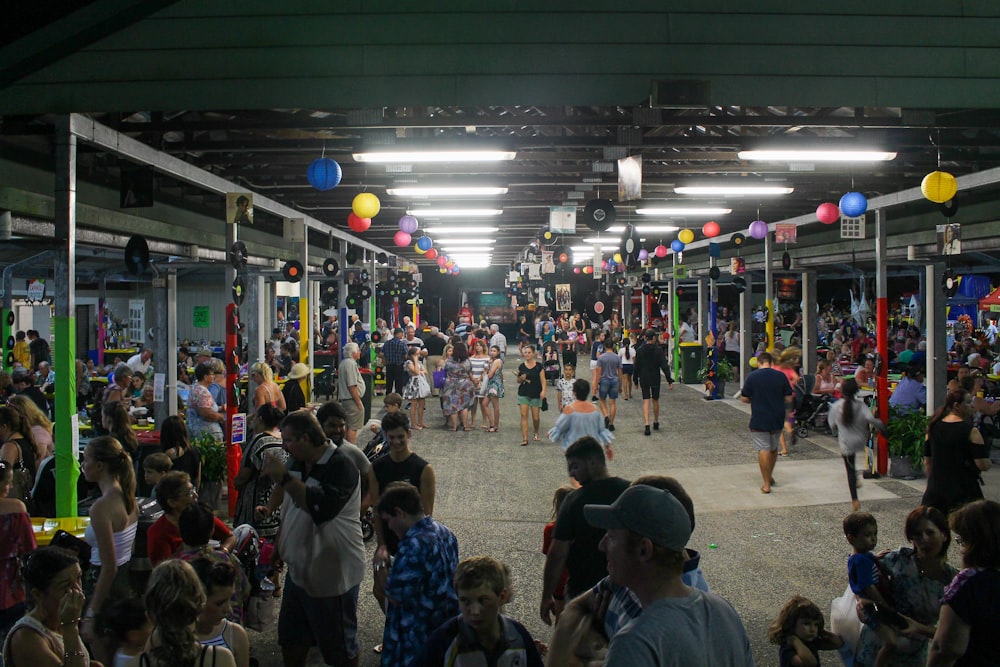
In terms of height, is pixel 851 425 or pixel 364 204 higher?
pixel 364 204

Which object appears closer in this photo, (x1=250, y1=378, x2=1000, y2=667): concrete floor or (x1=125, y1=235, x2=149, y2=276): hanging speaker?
(x1=250, y1=378, x2=1000, y2=667): concrete floor

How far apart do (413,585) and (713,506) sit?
6.12 m

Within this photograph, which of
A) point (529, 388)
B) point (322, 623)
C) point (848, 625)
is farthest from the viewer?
point (529, 388)

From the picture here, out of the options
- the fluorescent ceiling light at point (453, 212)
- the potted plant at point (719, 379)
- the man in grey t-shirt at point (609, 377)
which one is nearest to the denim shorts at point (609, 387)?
the man in grey t-shirt at point (609, 377)

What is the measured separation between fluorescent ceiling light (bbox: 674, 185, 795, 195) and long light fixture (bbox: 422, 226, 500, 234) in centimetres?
671

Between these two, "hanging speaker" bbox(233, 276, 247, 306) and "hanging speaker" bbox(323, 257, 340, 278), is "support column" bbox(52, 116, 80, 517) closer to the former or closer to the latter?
"hanging speaker" bbox(233, 276, 247, 306)

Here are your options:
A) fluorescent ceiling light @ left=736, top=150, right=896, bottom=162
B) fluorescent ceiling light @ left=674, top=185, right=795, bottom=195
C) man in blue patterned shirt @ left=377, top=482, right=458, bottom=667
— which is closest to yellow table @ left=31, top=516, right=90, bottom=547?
man in blue patterned shirt @ left=377, top=482, right=458, bottom=667

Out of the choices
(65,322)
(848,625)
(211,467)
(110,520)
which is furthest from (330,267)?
(848,625)

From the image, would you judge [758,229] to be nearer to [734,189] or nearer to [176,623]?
[734,189]

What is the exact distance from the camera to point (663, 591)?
2145mm

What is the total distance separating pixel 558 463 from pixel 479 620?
27.6 feet

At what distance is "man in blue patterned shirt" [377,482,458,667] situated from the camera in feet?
12.3

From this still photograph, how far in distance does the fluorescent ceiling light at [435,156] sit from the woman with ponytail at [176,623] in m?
5.65

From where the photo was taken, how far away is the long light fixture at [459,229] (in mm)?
17594
